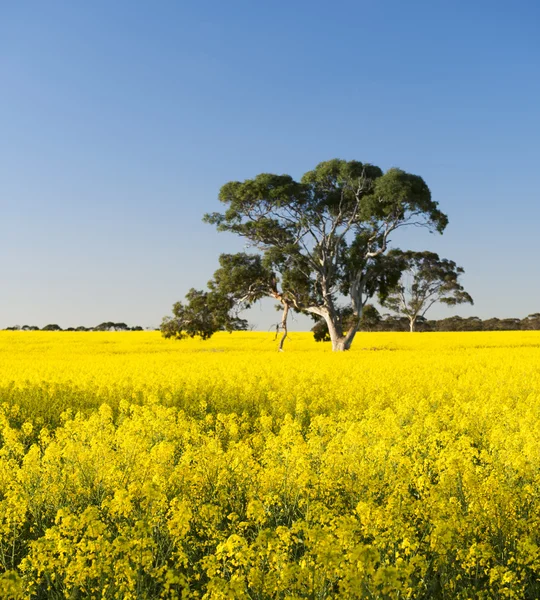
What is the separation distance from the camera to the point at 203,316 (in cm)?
3850

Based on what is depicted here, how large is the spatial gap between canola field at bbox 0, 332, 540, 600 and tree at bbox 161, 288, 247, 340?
21.6m

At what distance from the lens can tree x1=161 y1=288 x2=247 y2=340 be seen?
37438 millimetres

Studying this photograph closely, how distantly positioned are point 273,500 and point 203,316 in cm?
3273

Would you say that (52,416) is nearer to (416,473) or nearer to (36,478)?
(36,478)

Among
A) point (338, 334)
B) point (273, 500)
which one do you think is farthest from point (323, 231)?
point (273, 500)

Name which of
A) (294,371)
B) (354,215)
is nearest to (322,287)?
(354,215)

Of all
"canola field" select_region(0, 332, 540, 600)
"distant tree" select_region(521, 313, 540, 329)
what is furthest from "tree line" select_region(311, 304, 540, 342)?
"canola field" select_region(0, 332, 540, 600)

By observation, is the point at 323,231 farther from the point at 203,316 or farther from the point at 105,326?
the point at 105,326

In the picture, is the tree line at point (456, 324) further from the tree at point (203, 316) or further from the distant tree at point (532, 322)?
the tree at point (203, 316)

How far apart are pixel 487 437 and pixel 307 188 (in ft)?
93.0

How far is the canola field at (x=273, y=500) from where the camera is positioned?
4090mm

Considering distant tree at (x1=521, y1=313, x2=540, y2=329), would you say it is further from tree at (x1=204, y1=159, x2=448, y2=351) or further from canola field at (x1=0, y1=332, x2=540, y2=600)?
canola field at (x1=0, y1=332, x2=540, y2=600)

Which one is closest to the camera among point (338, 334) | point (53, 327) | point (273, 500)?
point (273, 500)

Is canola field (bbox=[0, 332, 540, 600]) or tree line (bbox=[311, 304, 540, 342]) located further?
tree line (bbox=[311, 304, 540, 342])
